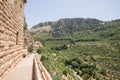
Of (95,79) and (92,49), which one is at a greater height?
(92,49)

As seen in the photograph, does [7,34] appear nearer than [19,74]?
Yes

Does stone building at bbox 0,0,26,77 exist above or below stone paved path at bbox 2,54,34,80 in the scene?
above

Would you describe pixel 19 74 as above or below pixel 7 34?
below

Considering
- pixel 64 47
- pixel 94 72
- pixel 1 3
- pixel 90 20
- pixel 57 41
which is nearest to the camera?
pixel 1 3

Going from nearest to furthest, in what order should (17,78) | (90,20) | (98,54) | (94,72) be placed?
1. (17,78)
2. (94,72)
3. (98,54)
4. (90,20)

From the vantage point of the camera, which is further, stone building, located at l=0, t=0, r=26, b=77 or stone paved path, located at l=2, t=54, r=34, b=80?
stone paved path, located at l=2, t=54, r=34, b=80

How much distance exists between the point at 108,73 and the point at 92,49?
30.6 metres

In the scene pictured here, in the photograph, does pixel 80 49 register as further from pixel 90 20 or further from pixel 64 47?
pixel 90 20

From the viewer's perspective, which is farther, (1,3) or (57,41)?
(57,41)

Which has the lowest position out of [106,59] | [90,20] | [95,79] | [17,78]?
[95,79]

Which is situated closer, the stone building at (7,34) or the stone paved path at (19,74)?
the stone building at (7,34)

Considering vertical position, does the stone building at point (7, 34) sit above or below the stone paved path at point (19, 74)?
above

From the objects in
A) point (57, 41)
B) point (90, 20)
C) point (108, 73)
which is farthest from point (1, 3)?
point (90, 20)

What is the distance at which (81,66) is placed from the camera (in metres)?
57.8
